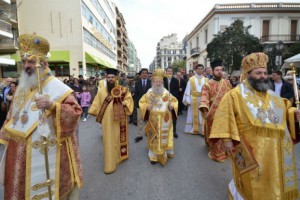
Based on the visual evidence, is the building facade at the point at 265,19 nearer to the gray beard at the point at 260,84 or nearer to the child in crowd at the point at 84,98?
the child in crowd at the point at 84,98

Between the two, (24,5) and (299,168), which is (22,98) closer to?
(299,168)

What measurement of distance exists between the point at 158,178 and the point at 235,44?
18.1 meters

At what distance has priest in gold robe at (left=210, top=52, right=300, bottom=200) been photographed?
2.46 m

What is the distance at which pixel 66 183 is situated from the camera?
2.31m

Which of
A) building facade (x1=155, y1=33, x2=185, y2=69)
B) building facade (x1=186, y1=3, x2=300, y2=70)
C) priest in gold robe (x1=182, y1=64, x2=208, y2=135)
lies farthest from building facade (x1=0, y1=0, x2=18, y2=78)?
building facade (x1=155, y1=33, x2=185, y2=69)

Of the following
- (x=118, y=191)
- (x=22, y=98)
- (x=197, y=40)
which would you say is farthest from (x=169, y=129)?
(x=197, y=40)

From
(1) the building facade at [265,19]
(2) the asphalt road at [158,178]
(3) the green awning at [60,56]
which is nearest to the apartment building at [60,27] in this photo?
(3) the green awning at [60,56]

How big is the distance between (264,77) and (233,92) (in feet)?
1.29

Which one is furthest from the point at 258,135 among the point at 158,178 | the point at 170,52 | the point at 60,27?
the point at 170,52

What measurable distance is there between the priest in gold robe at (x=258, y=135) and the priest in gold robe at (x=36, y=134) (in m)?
1.73

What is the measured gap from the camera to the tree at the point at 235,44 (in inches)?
752

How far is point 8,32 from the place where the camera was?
69.3 ft

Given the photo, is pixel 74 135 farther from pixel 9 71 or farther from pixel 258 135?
pixel 9 71

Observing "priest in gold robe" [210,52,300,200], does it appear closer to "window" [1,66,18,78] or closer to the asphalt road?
the asphalt road
